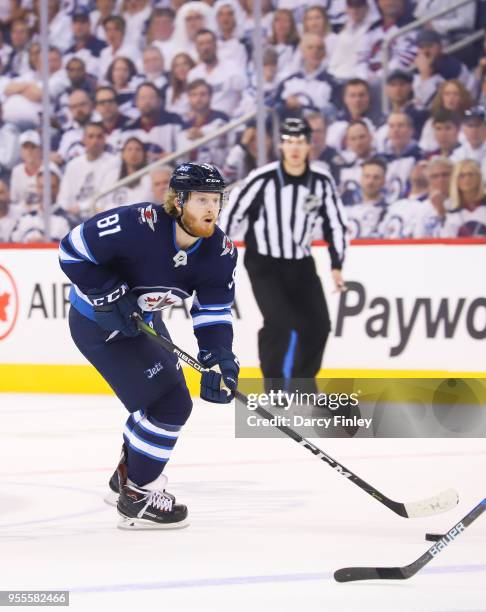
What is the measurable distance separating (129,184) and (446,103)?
7.85 ft

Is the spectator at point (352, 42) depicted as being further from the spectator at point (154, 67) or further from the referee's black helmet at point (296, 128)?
A: the referee's black helmet at point (296, 128)

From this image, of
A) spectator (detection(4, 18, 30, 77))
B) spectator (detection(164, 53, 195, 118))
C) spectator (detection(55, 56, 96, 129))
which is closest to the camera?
spectator (detection(164, 53, 195, 118))

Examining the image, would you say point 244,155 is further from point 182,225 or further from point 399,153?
point 182,225

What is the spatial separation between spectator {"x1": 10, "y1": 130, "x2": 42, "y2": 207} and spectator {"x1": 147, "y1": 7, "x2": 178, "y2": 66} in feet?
3.95

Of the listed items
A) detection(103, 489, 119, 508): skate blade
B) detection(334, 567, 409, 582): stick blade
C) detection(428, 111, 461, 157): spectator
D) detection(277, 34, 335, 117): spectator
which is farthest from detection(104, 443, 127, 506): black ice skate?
detection(277, 34, 335, 117): spectator

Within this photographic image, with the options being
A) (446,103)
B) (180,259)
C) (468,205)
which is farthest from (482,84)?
(180,259)

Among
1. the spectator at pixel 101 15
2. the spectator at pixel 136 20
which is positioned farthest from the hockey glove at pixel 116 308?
the spectator at pixel 101 15

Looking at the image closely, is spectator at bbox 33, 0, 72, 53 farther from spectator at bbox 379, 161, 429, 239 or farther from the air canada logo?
spectator at bbox 379, 161, 429, 239

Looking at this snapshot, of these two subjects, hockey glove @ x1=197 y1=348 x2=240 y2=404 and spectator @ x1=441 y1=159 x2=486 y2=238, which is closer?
hockey glove @ x1=197 y1=348 x2=240 y2=404

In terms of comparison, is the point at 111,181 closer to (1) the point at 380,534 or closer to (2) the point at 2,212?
(2) the point at 2,212

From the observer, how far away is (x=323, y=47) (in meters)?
8.96

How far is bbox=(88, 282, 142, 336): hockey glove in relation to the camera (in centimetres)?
371

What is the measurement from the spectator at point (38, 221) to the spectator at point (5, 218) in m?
0.04

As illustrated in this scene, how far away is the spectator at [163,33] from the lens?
9.70 meters
